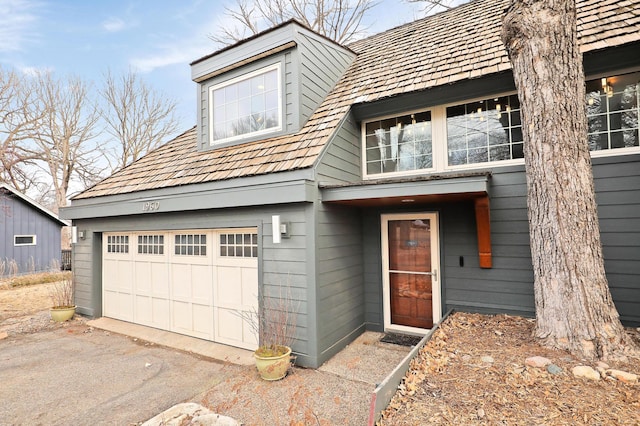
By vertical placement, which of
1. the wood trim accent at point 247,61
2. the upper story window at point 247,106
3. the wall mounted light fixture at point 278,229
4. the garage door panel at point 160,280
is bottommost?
the garage door panel at point 160,280

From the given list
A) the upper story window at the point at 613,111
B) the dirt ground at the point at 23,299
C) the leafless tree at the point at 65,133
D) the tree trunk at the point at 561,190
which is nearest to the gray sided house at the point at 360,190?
the upper story window at the point at 613,111

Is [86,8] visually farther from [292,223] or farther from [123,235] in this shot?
[292,223]

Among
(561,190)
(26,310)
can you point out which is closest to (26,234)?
(26,310)

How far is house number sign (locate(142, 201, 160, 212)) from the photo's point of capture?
5.42 meters

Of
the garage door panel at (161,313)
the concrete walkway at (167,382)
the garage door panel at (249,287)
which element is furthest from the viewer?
the garage door panel at (161,313)

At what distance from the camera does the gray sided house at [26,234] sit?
472 inches

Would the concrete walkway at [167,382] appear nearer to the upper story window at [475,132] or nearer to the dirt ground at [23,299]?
the dirt ground at [23,299]

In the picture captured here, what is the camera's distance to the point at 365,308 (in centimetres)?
546

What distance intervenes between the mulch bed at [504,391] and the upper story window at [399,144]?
9.28 feet

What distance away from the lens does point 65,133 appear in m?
16.4

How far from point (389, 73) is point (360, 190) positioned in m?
2.44

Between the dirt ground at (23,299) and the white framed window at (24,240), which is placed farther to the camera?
the white framed window at (24,240)

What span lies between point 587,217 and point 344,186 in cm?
252

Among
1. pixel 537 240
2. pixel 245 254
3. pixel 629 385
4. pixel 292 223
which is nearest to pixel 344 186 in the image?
pixel 292 223
